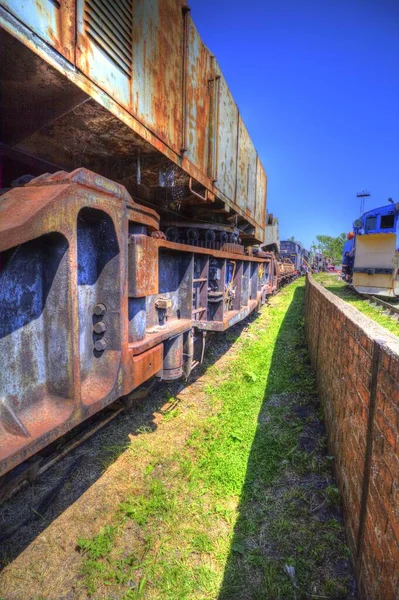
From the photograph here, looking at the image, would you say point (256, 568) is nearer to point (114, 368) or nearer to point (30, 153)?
point (114, 368)

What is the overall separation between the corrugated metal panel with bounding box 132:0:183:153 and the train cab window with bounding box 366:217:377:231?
12.9 m

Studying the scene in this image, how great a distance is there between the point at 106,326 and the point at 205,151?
2717mm

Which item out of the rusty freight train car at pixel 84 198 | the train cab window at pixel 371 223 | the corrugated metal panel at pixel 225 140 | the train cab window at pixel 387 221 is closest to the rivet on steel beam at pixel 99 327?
the rusty freight train car at pixel 84 198

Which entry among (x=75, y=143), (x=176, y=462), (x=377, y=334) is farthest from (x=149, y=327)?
(x=377, y=334)

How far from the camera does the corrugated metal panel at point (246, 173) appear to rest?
214 inches

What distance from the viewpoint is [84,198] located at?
1.59m

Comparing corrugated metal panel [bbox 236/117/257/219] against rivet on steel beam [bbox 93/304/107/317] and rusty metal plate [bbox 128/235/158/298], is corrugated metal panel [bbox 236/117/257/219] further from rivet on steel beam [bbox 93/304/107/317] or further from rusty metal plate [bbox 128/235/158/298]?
rivet on steel beam [bbox 93/304/107/317]

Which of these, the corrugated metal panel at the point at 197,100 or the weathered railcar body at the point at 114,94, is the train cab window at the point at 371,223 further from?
the corrugated metal panel at the point at 197,100

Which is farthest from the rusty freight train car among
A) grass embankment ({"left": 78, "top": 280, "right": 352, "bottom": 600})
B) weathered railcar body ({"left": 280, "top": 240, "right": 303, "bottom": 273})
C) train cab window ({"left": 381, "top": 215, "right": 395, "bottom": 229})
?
weathered railcar body ({"left": 280, "top": 240, "right": 303, "bottom": 273})

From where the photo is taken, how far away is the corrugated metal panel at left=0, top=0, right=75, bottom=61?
1394 millimetres

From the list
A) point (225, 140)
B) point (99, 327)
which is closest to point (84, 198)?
point (99, 327)

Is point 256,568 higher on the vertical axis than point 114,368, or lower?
lower

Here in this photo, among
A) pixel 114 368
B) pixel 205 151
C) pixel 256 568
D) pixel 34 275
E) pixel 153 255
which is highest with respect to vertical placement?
pixel 205 151

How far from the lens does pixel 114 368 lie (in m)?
1.93
